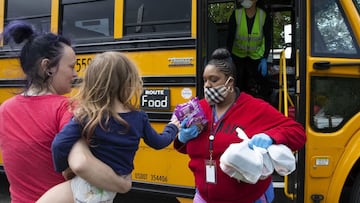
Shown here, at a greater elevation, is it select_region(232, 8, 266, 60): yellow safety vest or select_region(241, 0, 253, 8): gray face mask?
select_region(241, 0, 253, 8): gray face mask

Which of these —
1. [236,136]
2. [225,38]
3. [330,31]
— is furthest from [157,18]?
[236,136]

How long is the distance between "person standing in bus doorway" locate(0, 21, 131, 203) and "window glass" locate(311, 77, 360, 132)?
1809 mm

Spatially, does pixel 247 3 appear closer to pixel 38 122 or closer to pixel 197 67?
pixel 197 67

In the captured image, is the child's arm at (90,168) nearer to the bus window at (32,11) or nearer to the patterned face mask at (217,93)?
the patterned face mask at (217,93)

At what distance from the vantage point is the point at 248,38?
390 cm

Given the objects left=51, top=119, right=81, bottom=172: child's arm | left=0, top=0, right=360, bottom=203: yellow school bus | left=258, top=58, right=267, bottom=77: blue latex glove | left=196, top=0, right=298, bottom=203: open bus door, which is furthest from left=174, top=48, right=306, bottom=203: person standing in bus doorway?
left=258, top=58, right=267, bottom=77: blue latex glove

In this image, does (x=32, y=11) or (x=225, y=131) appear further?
(x=32, y=11)

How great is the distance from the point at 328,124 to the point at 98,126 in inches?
77.9

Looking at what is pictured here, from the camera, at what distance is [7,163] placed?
4.85ft

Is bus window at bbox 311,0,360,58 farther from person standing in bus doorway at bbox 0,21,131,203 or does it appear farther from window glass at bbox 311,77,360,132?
person standing in bus doorway at bbox 0,21,131,203

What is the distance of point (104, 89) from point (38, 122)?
0.25m

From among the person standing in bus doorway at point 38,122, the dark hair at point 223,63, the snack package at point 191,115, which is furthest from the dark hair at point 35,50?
the dark hair at point 223,63

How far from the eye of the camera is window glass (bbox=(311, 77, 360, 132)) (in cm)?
285

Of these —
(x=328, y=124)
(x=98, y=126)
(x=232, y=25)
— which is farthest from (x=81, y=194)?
(x=232, y=25)
